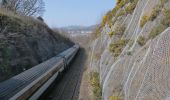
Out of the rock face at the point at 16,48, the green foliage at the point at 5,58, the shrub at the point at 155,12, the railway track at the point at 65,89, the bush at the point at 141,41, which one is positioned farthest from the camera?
the rock face at the point at 16,48

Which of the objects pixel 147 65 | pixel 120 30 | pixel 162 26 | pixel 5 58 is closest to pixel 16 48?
pixel 5 58

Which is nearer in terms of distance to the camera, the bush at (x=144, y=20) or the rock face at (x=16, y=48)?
the bush at (x=144, y=20)

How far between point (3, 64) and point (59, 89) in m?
4.89

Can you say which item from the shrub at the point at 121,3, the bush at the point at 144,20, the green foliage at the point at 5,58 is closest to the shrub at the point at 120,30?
the shrub at the point at 121,3

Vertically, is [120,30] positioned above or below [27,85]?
above

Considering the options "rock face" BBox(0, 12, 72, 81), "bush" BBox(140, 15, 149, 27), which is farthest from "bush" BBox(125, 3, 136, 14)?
"rock face" BBox(0, 12, 72, 81)

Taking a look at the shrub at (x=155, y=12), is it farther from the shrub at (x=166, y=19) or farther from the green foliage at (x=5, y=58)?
the green foliage at (x=5, y=58)

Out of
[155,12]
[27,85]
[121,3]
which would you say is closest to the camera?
[155,12]

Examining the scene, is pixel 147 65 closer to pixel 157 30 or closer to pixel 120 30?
pixel 157 30

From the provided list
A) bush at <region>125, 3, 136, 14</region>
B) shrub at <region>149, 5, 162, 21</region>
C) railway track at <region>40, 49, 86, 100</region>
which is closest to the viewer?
shrub at <region>149, 5, 162, 21</region>

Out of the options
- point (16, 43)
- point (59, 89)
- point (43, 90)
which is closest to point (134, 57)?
point (43, 90)

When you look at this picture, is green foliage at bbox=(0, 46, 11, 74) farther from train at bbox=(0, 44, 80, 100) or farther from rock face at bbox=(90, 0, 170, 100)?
rock face at bbox=(90, 0, 170, 100)

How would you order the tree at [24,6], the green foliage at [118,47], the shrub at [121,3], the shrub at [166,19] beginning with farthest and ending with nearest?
the tree at [24,6] → the shrub at [121,3] → the green foliage at [118,47] → the shrub at [166,19]

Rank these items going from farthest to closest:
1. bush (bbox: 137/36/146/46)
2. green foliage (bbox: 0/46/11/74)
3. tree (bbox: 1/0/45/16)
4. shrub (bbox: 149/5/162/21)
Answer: tree (bbox: 1/0/45/16) < green foliage (bbox: 0/46/11/74) < shrub (bbox: 149/5/162/21) < bush (bbox: 137/36/146/46)
